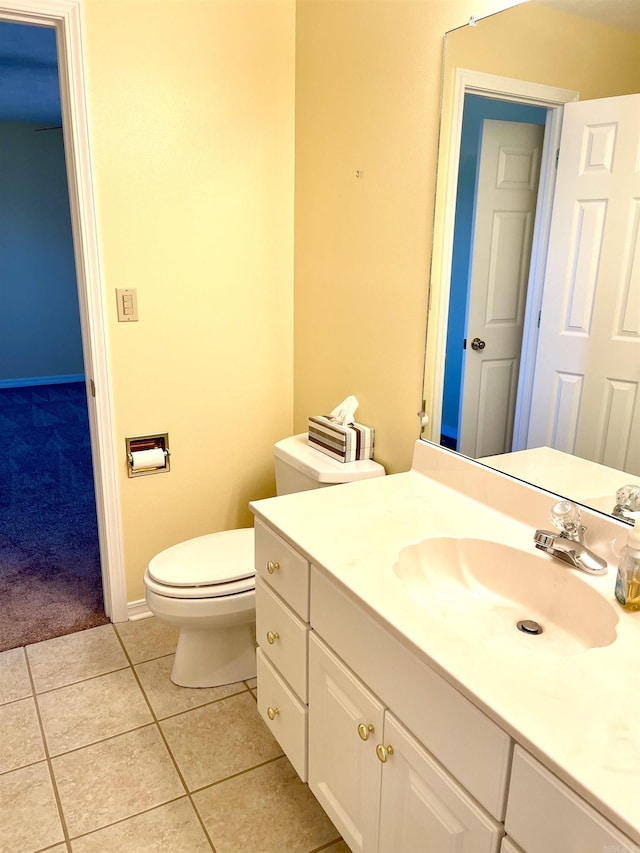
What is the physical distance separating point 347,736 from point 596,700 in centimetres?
59

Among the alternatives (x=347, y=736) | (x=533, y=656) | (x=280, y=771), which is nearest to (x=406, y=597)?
(x=533, y=656)

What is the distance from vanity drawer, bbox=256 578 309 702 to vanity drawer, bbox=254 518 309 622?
1.2 inches

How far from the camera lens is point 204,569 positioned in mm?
2094

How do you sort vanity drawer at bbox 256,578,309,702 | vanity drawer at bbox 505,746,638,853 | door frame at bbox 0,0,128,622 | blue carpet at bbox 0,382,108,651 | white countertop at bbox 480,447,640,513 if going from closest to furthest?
vanity drawer at bbox 505,746,638,853 < white countertop at bbox 480,447,640,513 < vanity drawer at bbox 256,578,309,702 < door frame at bbox 0,0,128,622 < blue carpet at bbox 0,382,108,651

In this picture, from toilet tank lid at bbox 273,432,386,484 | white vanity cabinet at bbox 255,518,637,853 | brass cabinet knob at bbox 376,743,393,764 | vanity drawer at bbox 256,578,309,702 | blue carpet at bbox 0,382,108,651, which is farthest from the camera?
blue carpet at bbox 0,382,108,651

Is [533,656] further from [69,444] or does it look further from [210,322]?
[69,444]

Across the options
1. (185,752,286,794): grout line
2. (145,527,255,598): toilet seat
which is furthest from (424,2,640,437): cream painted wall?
(185,752,286,794): grout line

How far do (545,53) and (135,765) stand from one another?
210 cm

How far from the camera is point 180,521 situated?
2.61m

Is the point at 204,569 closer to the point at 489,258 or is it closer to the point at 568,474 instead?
the point at 568,474

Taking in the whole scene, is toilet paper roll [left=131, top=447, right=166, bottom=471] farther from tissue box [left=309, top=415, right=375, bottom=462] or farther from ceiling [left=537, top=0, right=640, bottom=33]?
ceiling [left=537, top=0, right=640, bottom=33]

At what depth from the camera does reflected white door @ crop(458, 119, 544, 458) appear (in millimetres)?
1524

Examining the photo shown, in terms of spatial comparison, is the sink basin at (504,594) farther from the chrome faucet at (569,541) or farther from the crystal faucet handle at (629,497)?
the crystal faucet handle at (629,497)

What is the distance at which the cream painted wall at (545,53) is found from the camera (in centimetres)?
129
